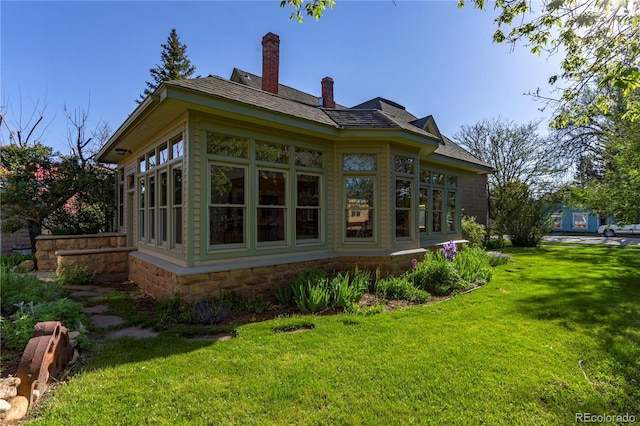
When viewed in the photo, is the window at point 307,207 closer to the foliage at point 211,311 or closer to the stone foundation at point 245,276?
the stone foundation at point 245,276

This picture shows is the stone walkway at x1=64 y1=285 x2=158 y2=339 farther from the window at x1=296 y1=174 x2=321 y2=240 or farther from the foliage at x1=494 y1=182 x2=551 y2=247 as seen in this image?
the foliage at x1=494 y1=182 x2=551 y2=247

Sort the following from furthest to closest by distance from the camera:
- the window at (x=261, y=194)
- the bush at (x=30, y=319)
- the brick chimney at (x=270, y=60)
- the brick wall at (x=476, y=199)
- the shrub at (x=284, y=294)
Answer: the brick wall at (x=476, y=199), the brick chimney at (x=270, y=60), the shrub at (x=284, y=294), the window at (x=261, y=194), the bush at (x=30, y=319)

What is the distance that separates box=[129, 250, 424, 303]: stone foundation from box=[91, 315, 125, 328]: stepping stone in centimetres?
75

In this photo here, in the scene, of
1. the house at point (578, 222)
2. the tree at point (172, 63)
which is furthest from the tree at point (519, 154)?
the tree at point (172, 63)

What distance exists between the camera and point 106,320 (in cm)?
463

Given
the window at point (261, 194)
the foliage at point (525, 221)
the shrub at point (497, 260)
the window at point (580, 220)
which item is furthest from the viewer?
the window at point (580, 220)

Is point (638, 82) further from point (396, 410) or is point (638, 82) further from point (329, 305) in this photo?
point (329, 305)

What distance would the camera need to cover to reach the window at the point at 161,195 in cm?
566

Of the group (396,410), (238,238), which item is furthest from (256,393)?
(238,238)

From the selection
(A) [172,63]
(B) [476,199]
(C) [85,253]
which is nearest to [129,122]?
(C) [85,253]

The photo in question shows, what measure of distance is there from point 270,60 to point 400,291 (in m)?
7.35

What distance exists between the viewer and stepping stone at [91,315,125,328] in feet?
14.5

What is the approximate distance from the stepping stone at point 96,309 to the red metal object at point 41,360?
226 centimetres

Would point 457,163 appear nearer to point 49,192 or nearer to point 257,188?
point 257,188
